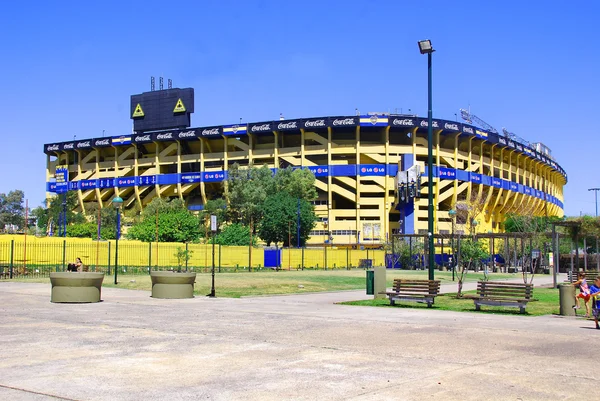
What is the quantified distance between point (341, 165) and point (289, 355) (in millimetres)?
89485

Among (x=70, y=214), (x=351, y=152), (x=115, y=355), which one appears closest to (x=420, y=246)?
(x=351, y=152)

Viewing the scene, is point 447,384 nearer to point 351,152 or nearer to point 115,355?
point 115,355

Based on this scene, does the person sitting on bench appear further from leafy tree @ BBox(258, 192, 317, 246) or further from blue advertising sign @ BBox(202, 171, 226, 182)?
blue advertising sign @ BBox(202, 171, 226, 182)

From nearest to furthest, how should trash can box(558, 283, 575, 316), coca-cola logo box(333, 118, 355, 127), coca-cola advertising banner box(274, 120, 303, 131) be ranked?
trash can box(558, 283, 575, 316) < coca-cola logo box(333, 118, 355, 127) < coca-cola advertising banner box(274, 120, 303, 131)

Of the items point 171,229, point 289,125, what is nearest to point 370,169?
point 289,125

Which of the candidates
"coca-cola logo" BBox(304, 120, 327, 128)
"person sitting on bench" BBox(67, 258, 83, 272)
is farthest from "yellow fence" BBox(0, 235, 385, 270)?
"coca-cola logo" BBox(304, 120, 327, 128)

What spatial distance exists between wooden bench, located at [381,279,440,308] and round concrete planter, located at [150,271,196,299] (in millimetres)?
7146

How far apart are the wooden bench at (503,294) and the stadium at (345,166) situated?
70.4 meters

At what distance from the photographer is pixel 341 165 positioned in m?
99.4

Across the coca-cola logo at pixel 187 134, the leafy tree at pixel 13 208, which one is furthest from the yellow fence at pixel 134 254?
the leafy tree at pixel 13 208

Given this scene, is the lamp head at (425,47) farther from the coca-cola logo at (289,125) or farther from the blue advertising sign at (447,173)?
the blue advertising sign at (447,173)

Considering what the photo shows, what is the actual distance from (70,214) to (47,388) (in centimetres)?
10901

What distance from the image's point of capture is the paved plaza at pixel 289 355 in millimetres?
7789

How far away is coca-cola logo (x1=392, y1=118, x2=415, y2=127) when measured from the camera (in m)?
95.5
